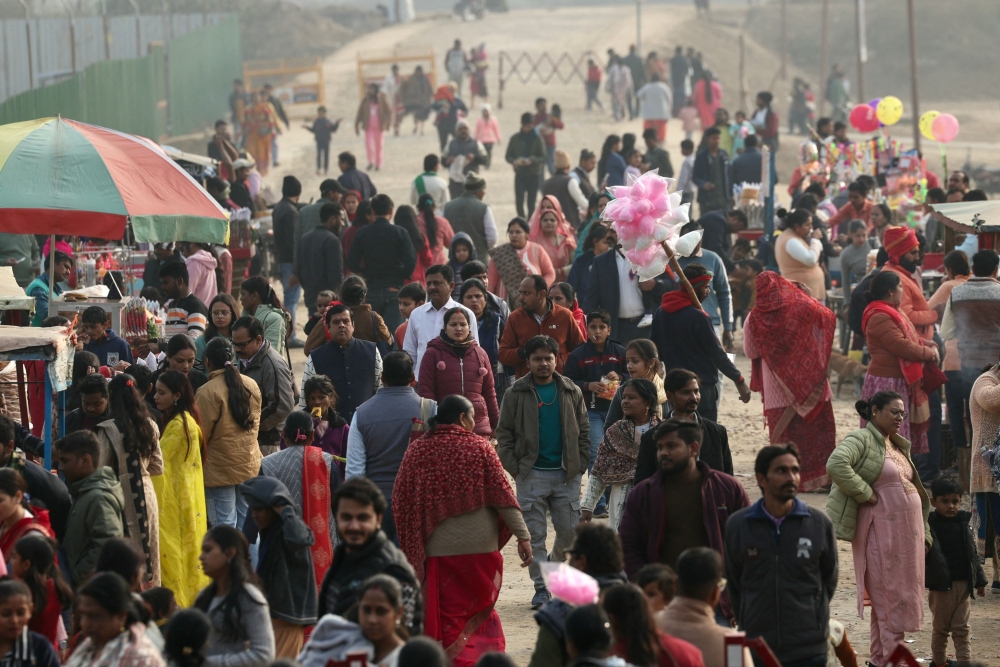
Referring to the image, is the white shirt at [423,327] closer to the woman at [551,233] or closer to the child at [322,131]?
the woman at [551,233]

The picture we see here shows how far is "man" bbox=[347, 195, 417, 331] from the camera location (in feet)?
42.2

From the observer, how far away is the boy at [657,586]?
5211mm

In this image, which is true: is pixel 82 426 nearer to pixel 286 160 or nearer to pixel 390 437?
pixel 390 437

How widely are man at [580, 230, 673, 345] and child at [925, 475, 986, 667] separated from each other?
13.5 feet

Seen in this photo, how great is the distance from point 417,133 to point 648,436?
1265 inches

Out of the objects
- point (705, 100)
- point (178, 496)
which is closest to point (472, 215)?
point (178, 496)

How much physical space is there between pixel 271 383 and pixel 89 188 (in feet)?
5.27

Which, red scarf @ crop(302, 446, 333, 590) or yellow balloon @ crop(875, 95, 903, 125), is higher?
yellow balloon @ crop(875, 95, 903, 125)

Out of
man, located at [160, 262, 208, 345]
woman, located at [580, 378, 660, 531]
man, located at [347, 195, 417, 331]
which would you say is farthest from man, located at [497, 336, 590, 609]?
man, located at [347, 195, 417, 331]

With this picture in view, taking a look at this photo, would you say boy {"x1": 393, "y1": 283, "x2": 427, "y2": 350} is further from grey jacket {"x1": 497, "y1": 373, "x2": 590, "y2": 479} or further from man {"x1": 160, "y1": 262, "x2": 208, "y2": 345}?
grey jacket {"x1": 497, "y1": 373, "x2": 590, "y2": 479}

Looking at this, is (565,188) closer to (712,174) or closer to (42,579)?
(712,174)

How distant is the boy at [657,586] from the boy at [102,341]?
16.8 ft

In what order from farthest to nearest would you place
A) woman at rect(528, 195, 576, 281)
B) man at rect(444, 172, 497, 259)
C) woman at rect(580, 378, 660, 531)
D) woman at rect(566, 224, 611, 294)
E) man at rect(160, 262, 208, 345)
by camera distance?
man at rect(444, 172, 497, 259), woman at rect(528, 195, 576, 281), woman at rect(566, 224, 611, 294), man at rect(160, 262, 208, 345), woman at rect(580, 378, 660, 531)

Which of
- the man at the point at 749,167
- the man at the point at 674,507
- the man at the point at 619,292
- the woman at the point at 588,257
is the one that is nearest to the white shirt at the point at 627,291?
the man at the point at 619,292
